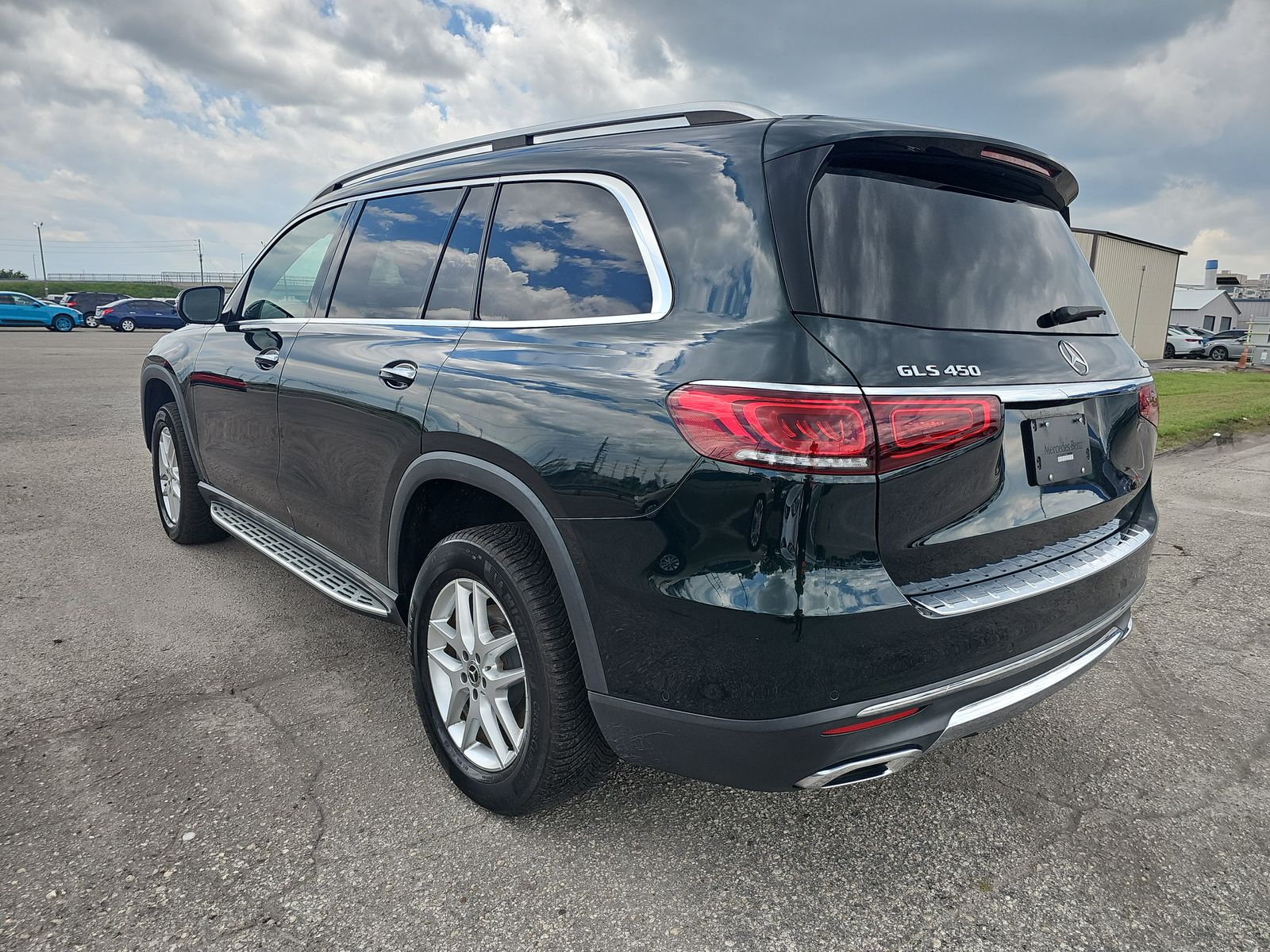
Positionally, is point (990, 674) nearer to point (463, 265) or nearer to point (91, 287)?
point (463, 265)

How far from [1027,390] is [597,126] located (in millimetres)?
1463


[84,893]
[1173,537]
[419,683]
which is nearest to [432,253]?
[419,683]

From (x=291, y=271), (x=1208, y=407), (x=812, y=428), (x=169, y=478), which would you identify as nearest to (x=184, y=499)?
(x=169, y=478)

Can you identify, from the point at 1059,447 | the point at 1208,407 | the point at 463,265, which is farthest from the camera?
the point at 1208,407

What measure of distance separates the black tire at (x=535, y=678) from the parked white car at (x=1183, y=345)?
146 ft

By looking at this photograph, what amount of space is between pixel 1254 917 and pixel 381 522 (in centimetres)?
270

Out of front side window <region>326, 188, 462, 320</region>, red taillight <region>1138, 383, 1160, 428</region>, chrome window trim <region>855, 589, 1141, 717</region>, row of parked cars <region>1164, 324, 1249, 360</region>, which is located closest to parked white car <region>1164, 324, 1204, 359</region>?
row of parked cars <region>1164, 324, 1249, 360</region>

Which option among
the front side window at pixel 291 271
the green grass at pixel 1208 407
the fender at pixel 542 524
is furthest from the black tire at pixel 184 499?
the green grass at pixel 1208 407

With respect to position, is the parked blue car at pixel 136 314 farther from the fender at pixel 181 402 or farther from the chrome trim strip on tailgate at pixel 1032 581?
the chrome trim strip on tailgate at pixel 1032 581

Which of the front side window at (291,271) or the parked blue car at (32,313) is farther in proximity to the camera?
the parked blue car at (32,313)

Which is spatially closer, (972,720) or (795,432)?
(795,432)

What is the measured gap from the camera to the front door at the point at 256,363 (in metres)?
3.65

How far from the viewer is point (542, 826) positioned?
250 cm

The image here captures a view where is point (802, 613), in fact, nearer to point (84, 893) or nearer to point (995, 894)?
point (995, 894)
